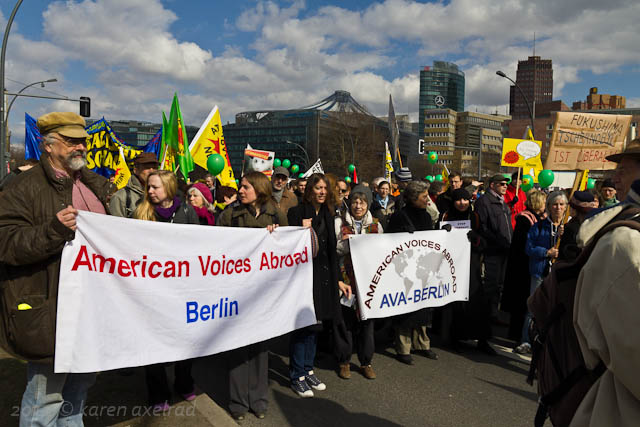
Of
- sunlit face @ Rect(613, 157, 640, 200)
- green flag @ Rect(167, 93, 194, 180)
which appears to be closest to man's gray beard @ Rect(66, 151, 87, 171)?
sunlit face @ Rect(613, 157, 640, 200)

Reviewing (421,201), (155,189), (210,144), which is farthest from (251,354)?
(210,144)

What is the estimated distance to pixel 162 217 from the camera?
3.69 m

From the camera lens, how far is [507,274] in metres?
5.68

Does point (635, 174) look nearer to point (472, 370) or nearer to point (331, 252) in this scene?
point (331, 252)

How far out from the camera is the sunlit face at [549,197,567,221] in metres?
4.99

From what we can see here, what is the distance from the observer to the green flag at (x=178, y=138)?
679cm

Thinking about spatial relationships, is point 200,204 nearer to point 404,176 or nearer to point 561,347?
point 561,347

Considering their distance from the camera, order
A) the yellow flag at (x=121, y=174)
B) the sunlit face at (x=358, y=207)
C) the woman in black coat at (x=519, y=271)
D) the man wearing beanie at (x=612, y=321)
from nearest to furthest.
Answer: the man wearing beanie at (x=612, y=321)
the sunlit face at (x=358, y=207)
the woman in black coat at (x=519, y=271)
the yellow flag at (x=121, y=174)

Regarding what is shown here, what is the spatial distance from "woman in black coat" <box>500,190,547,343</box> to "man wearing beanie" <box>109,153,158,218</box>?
4241mm

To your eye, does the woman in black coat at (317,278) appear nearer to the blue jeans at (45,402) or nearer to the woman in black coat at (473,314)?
the woman in black coat at (473,314)

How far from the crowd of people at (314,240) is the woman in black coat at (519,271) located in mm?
12

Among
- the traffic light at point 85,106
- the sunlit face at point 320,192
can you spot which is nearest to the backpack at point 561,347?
the sunlit face at point 320,192

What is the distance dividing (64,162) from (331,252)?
2410 millimetres

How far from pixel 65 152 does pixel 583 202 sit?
4.53 meters
